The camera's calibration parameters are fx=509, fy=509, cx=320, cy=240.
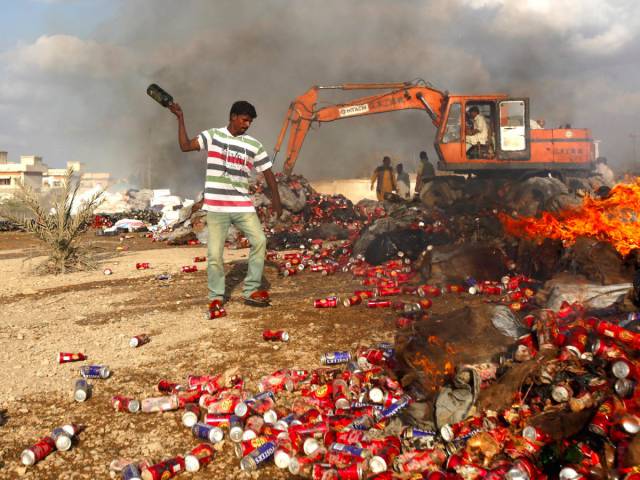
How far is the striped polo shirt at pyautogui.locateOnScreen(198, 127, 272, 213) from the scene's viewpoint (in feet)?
18.0

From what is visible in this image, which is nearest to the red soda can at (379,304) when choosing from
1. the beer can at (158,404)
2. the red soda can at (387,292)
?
the red soda can at (387,292)

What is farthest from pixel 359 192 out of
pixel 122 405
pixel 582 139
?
pixel 122 405

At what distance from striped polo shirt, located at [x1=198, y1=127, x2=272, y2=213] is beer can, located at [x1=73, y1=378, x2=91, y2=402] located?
2.47m

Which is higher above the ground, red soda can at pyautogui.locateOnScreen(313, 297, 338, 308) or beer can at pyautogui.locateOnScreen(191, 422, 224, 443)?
red soda can at pyautogui.locateOnScreen(313, 297, 338, 308)

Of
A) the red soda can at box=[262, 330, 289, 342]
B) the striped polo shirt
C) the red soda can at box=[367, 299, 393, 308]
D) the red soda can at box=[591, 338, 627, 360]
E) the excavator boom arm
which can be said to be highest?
the excavator boom arm

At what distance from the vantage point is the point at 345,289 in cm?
668

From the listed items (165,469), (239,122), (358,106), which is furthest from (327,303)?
(358,106)

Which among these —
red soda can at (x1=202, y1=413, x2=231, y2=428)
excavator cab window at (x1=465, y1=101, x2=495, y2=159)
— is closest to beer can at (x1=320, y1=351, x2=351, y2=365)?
red soda can at (x1=202, y1=413, x2=231, y2=428)

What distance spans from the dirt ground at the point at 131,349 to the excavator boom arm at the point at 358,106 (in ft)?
26.3

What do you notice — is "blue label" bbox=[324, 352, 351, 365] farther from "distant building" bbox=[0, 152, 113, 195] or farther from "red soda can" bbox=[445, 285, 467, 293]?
"distant building" bbox=[0, 152, 113, 195]

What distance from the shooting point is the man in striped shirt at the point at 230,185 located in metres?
5.48

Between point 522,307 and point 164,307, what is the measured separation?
388 cm

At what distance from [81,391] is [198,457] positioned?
1.24 meters

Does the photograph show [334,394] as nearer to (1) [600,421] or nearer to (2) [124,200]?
(1) [600,421]
